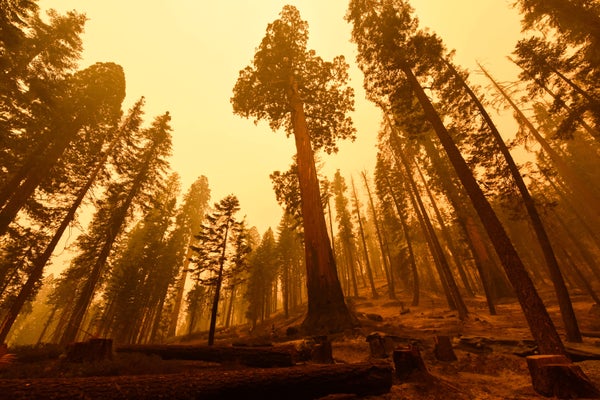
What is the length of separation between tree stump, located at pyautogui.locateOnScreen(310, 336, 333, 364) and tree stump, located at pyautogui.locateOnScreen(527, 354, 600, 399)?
11.9 feet

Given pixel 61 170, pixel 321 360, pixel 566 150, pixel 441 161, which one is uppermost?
pixel 566 150

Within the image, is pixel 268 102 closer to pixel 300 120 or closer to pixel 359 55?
pixel 300 120

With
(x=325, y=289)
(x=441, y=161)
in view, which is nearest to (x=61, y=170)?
(x=325, y=289)

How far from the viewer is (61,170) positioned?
51.5ft

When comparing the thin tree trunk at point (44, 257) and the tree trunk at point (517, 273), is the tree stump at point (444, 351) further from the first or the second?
the thin tree trunk at point (44, 257)

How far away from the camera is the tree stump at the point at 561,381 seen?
358cm

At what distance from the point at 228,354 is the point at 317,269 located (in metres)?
4.65

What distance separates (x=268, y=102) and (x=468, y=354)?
15016mm

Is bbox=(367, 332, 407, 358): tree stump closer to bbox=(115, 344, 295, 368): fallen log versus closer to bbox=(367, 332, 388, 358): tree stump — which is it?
bbox=(367, 332, 388, 358): tree stump

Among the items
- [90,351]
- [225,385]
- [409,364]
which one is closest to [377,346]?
[409,364]

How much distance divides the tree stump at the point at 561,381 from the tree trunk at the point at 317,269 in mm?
5178

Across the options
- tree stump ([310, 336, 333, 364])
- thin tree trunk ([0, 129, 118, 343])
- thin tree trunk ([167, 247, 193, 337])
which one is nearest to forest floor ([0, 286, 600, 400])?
tree stump ([310, 336, 333, 364])

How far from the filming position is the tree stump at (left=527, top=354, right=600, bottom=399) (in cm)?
358

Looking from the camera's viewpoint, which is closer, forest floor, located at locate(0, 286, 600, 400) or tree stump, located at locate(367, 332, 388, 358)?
forest floor, located at locate(0, 286, 600, 400)
